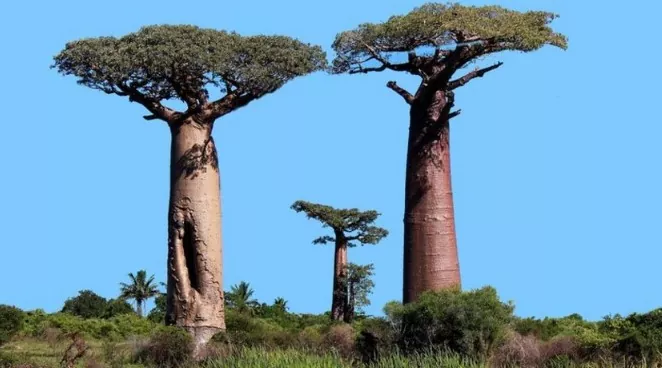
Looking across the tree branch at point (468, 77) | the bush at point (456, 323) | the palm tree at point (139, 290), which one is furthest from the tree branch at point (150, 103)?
the palm tree at point (139, 290)

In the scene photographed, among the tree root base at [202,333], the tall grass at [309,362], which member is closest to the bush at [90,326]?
the tree root base at [202,333]

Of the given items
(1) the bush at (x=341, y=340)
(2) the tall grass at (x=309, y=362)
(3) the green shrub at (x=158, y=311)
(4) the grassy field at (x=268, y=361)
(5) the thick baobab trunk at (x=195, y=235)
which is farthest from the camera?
(3) the green shrub at (x=158, y=311)

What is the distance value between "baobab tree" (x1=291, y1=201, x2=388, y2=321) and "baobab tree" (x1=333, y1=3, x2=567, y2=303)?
1131cm

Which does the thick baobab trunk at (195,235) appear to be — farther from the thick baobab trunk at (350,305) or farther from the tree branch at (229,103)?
the thick baobab trunk at (350,305)

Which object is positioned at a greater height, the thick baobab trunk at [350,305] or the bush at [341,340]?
the thick baobab trunk at [350,305]

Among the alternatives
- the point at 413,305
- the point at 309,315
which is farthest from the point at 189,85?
the point at 309,315

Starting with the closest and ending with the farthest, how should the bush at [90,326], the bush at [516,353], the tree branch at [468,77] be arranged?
1. the bush at [516,353]
2. the tree branch at [468,77]
3. the bush at [90,326]

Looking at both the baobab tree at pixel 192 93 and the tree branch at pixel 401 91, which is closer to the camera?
the tree branch at pixel 401 91

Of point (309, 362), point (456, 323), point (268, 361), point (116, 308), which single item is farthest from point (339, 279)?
point (309, 362)

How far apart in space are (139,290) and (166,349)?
112 feet

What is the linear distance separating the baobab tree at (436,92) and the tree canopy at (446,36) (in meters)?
0.01

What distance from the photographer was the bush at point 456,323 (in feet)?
43.0

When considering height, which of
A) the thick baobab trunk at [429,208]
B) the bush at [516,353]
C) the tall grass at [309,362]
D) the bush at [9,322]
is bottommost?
the tall grass at [309,362]

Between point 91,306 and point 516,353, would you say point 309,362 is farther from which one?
point 91,306
